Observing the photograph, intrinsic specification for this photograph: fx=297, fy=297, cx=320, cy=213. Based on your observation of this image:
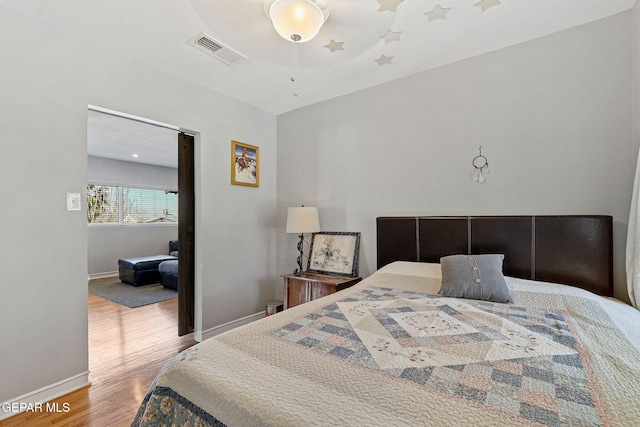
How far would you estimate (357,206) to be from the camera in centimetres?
306

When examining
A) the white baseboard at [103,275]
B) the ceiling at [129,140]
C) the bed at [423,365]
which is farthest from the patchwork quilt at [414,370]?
the white baseboard at [103,275]

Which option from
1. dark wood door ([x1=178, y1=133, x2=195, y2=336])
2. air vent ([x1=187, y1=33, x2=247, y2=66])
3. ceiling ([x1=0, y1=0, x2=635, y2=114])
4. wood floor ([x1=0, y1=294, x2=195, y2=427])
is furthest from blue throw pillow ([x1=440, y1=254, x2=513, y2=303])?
dark wood door ([x1=178, y1=133, x2=195, y2=336])

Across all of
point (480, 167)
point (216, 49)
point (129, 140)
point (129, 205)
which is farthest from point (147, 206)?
point (480, 167)

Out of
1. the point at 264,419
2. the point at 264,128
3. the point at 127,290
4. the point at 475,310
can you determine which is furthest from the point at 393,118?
the point at 127,290

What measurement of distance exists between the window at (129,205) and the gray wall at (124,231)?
Answer: 16cm

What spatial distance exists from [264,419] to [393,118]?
104 inches

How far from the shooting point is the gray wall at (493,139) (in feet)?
6.41

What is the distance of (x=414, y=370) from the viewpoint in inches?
38.1

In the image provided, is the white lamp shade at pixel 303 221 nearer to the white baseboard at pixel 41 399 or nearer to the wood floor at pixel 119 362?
the wood floor at pixel 119 362

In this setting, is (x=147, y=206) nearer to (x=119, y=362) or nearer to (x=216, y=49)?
(x=119, y=362)

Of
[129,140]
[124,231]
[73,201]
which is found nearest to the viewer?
[73,201]

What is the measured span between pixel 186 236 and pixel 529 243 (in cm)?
295

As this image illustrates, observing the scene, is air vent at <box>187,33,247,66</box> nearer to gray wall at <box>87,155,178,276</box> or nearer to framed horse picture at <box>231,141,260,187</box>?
framed horse picture at <box>231,141,260,187</box>

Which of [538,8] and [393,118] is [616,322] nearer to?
[538,8]
